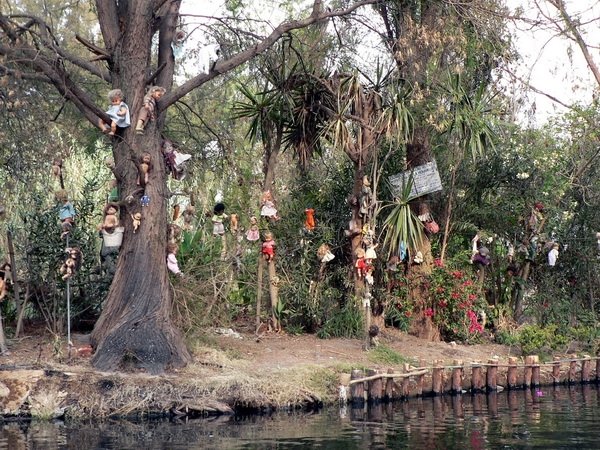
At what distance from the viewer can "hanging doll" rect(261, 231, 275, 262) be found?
18.6 meters

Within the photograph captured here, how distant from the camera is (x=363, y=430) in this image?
13539 mm

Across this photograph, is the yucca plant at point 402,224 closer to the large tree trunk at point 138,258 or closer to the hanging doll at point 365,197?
the hanging doll at point 365,197

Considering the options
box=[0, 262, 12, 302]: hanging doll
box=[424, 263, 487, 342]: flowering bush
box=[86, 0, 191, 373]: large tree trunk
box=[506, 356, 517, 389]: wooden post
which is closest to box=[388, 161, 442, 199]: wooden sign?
box=[424, 263, 487, 342]: flowering bush

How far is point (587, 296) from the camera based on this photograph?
878 inches

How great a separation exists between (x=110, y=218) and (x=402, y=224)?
564 cm

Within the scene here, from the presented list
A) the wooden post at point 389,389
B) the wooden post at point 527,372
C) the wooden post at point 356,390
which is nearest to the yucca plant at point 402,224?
the wooden post at point 527,372

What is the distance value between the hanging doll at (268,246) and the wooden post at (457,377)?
3.89 meters

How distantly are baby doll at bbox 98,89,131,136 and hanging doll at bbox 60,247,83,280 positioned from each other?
2045 millimetres

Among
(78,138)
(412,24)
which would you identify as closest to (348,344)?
(412,24)

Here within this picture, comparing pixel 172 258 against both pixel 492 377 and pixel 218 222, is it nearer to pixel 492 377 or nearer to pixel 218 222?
pixel 218 222

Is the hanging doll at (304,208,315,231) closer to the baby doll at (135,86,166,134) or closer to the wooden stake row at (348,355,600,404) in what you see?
the wooden stake row at (348,355,600,404)

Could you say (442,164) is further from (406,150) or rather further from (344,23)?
(344,23)

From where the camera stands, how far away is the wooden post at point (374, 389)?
16156 millimetres

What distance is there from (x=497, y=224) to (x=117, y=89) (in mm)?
8731
